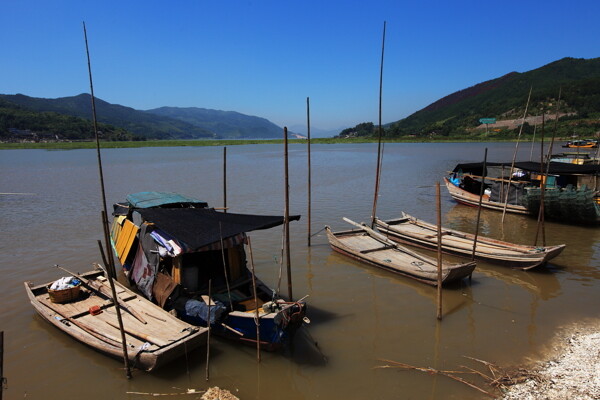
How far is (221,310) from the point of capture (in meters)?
7.36

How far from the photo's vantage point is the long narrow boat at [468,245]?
37.1 ft

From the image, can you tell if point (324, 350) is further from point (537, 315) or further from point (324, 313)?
point (537, 315)

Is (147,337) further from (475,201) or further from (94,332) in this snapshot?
(475,201)

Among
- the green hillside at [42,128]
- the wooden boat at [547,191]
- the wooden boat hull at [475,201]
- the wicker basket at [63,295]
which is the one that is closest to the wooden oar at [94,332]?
the wicker basket at [63,295]

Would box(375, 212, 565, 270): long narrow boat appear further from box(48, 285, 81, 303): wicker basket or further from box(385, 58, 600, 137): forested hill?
box(385, 58, 600, 137): forested hill

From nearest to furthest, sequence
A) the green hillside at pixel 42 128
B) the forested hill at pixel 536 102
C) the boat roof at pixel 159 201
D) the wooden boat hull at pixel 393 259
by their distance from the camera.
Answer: the wooden boat hull at pixel 393 259 → the boat roof at pixel 159 201 → the forested hill at pixel 536 102 → the green hillside at pixel 42 128

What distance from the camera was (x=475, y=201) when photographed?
22250 millimetres

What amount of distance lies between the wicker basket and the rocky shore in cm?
937

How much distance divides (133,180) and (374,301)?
95.6ft

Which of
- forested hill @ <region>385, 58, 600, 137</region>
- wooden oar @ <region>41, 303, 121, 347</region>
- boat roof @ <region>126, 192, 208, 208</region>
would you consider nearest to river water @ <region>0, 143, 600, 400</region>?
wooden oar @ <region>41, 303, 121, 347</region>

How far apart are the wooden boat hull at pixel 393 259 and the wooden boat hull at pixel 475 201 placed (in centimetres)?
1052

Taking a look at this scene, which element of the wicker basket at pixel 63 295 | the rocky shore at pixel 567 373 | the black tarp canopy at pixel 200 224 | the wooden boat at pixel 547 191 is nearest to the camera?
the rocky shore at pixel 567 373

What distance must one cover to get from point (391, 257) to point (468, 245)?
3.05 m

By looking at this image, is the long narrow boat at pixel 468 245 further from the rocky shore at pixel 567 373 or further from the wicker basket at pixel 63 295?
the wicker basket at pixel 63 295
